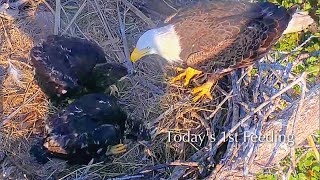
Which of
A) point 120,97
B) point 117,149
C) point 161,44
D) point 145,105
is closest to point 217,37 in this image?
point 161,44

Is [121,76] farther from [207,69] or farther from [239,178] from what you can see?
[239,178]

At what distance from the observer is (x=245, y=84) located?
4031mm

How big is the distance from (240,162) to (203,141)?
1.84ft

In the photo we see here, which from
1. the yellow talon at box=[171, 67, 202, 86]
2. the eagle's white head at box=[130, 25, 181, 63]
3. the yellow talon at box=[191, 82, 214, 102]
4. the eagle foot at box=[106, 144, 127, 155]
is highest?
the eagle's white head at box=[130, 25, 181, 63]

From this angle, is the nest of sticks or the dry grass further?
the dry grass

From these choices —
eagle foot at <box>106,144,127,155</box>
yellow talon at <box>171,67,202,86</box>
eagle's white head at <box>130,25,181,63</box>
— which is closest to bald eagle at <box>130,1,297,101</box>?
eagle's white head at <box>130,25,181,63</box>

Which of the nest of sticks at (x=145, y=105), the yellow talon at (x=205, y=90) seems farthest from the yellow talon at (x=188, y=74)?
the yellow talon at (x=205, y=90)

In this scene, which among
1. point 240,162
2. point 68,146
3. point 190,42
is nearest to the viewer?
point 240,162

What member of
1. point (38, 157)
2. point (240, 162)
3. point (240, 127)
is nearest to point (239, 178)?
point (240, 162)

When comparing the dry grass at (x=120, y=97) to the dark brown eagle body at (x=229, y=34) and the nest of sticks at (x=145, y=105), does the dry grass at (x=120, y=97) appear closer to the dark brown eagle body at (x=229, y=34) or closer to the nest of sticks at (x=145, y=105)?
the nest of sticks at (x=145, y=105)

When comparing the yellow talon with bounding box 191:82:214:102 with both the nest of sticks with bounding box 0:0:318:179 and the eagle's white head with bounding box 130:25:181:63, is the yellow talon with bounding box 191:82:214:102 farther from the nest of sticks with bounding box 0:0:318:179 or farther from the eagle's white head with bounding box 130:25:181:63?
the eagle's white head with bounding box 130:25:181:63

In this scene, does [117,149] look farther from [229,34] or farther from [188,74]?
[229,34]

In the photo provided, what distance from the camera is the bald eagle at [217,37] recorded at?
12.6ft

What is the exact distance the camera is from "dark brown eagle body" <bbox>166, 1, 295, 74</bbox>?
12.6ft
